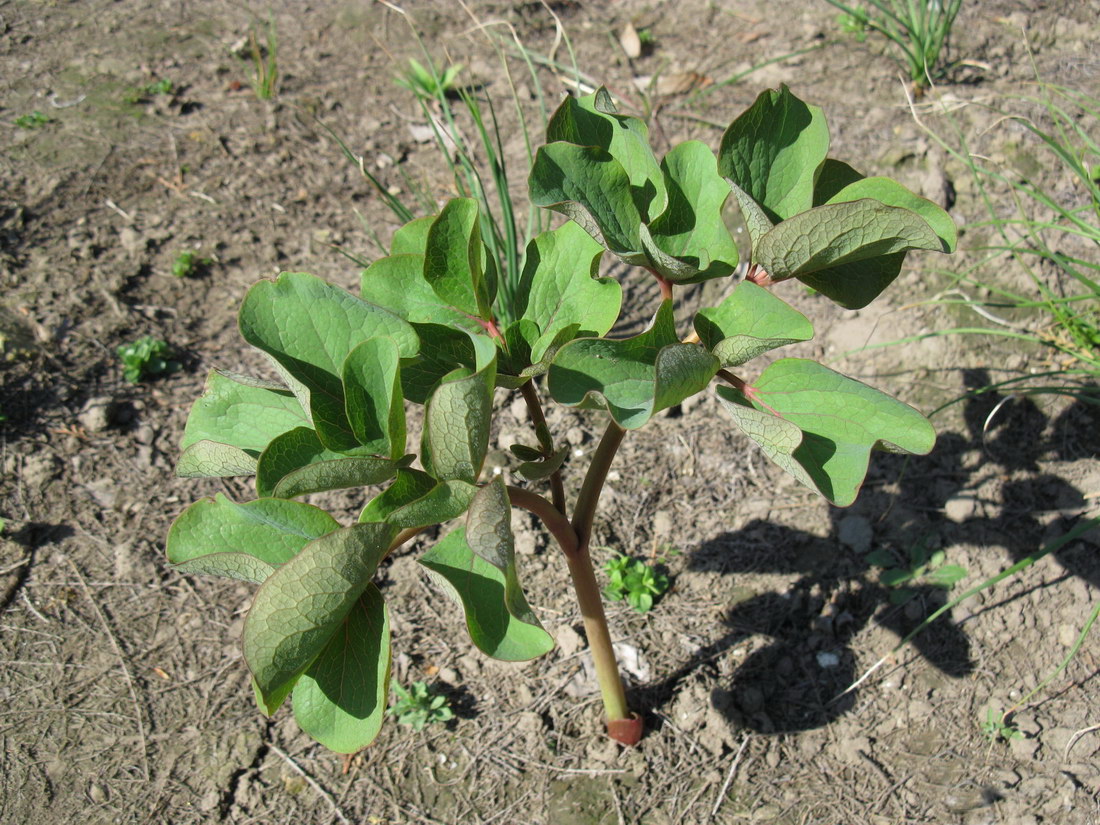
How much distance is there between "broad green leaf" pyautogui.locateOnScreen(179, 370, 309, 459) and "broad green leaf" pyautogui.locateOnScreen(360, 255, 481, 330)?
18cm

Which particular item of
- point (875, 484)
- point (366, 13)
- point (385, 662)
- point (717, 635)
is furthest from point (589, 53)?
point (385, 662)

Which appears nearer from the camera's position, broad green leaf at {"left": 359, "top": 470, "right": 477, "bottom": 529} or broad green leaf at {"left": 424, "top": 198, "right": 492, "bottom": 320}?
broad green leaf at {"left": 359, "top": 470, "right": 477, "bottom": 529}

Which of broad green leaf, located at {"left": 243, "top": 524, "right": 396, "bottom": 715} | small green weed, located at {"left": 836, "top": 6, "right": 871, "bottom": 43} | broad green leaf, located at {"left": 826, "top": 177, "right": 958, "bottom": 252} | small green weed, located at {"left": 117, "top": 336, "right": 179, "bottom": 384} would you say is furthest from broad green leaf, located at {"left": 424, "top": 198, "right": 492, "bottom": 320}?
small green weed, located at {"left": 836, "top": 6, "right": 871, "bottom": 43}

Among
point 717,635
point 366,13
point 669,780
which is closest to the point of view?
point 669,780

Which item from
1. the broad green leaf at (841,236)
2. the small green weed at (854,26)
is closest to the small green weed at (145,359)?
the broad green leaf at (841,236)

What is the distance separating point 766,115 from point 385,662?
82 cm

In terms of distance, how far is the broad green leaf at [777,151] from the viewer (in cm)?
104

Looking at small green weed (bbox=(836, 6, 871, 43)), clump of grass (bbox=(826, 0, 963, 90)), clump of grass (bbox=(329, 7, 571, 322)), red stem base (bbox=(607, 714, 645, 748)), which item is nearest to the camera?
red stem base (bbox=(607, 714, 645, 748))

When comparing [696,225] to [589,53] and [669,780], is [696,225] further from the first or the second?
[589,53]

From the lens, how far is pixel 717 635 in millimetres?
1957

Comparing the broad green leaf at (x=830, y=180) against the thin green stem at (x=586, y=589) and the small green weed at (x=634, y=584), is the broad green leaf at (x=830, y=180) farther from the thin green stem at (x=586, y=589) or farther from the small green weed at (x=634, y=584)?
the small green weed at (x=634, y=584)

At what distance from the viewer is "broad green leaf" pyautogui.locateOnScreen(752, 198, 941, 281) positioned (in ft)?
2.94

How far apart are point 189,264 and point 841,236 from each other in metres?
2.42

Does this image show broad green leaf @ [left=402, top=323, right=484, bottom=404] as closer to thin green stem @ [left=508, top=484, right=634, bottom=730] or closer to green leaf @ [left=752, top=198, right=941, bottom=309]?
thin green stem @ [left=508, top=484, right=634, bottom=730]
